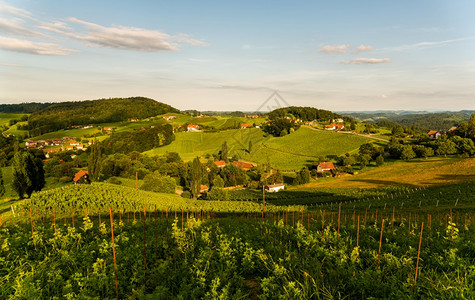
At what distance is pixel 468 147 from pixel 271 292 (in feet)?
275

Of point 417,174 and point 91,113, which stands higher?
point 91,113

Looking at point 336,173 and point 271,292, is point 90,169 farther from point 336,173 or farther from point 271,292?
point 336,173

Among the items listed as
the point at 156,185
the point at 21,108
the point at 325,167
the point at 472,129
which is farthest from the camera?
the point at 21,108

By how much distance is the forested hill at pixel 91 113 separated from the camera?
128625 millimetres

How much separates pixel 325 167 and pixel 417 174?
73.0ft

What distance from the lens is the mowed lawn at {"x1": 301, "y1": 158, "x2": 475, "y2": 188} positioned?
46062 mm

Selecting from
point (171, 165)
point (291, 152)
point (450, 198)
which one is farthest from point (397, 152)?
point (171, 165)

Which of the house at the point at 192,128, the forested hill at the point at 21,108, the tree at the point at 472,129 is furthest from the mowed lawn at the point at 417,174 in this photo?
the forested hill at the point at 21,108

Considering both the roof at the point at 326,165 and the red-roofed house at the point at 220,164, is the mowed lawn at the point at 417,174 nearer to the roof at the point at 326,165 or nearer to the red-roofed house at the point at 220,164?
the roof at the point at 326,165

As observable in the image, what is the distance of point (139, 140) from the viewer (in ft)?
331

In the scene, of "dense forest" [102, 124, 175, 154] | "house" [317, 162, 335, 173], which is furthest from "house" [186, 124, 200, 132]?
"house" [317, 162, 335, 173]

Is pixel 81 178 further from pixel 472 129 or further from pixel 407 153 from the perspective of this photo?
pixel 472 129

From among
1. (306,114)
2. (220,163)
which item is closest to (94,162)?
(220,163)

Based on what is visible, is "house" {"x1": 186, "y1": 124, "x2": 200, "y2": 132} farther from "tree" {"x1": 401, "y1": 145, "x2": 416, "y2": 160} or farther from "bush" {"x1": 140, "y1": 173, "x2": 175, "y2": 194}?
"tree" {"x1": 401, "y1": 145, "x2": 416, "y2": 160}
